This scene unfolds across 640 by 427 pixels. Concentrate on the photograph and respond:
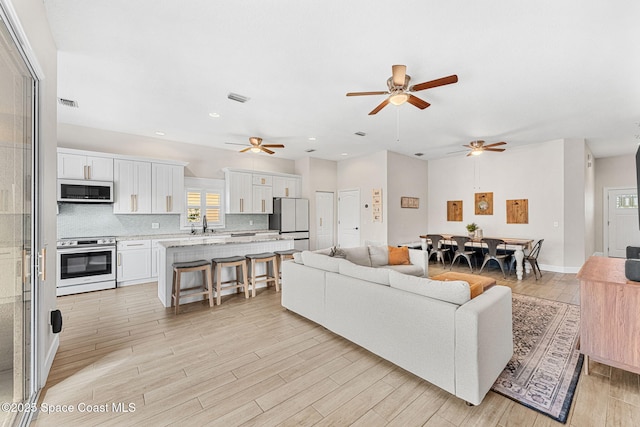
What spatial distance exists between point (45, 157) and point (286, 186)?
17.9ft

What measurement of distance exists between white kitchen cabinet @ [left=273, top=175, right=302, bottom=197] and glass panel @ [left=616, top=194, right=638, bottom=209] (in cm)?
892

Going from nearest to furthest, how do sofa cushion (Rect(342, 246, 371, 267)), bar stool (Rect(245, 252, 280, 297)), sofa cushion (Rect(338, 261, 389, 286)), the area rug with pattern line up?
the area rug with pattern < sofa cushion (Rect(338, 261, 389, 286)) < sofa cushion (Rect(342, 246, 371, 267)) < bar stool (Rect(245, 252, 280, 297))

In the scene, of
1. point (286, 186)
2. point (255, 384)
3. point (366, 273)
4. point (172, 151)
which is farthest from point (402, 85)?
point (172, 151)

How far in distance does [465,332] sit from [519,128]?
497 cm

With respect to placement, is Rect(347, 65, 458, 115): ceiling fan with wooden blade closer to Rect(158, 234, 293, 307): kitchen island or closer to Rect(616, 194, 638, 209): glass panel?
Rect(158, 234, 293, 307): kitchen island

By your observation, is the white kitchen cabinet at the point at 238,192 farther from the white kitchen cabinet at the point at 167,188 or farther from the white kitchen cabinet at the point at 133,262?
the white kitchen cabinet at the point at 133,262

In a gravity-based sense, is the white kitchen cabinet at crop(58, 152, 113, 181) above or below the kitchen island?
above

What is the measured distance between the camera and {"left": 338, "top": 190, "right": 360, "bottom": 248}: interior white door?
25.4 feet

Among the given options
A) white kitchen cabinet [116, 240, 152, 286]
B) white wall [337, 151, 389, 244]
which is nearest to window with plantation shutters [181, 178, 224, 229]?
white kitchen cabinet [116, 240, 152, 286]

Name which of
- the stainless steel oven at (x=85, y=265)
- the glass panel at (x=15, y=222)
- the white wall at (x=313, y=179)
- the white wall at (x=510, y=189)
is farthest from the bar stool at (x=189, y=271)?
the white wall at (x=510, y=189)

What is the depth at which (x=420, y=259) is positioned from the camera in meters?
4.51

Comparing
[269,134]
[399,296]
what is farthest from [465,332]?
[269,134]

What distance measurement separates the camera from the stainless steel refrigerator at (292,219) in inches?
279

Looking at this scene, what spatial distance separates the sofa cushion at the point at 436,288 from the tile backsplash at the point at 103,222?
5.28 metres
